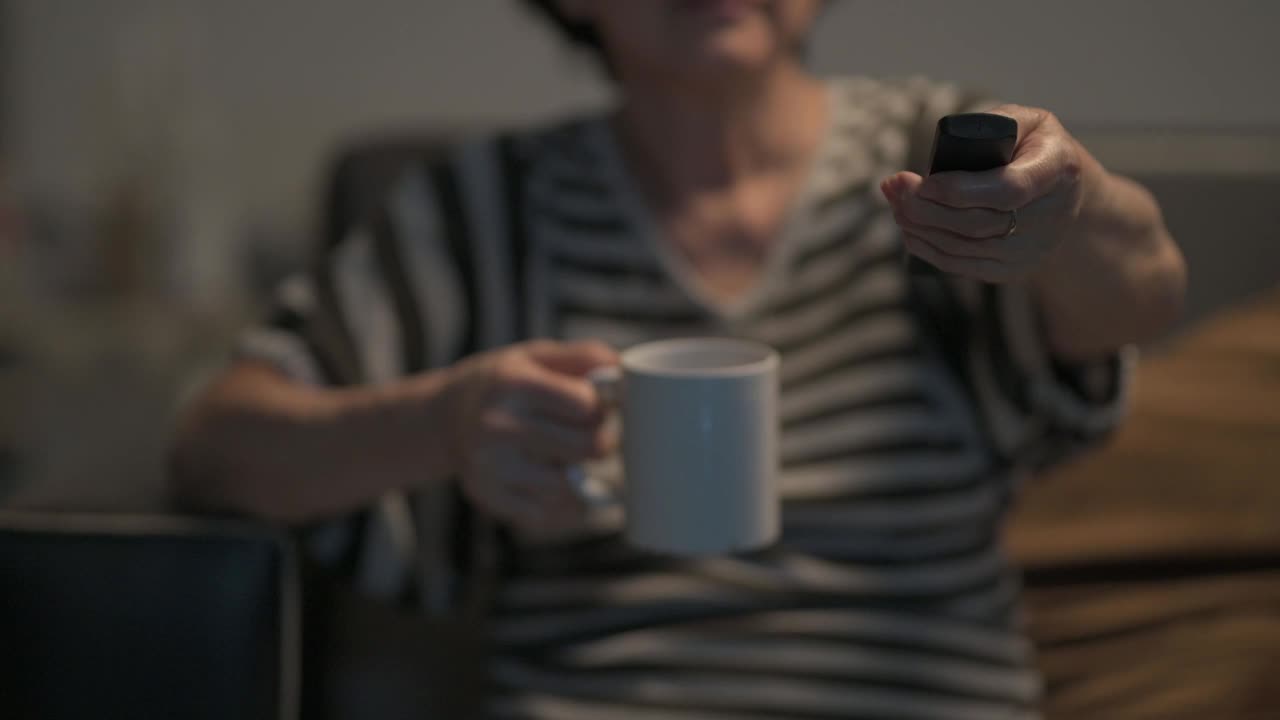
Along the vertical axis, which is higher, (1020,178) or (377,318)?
(1020,178)

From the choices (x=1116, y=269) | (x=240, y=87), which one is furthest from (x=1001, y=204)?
(x=240, y=87)

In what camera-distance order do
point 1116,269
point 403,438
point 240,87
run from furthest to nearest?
point 240,87, point 403,438, point 1116,269

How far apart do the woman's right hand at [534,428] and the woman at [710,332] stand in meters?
0.02

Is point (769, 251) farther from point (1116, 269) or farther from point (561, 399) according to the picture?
point (1116, 269)

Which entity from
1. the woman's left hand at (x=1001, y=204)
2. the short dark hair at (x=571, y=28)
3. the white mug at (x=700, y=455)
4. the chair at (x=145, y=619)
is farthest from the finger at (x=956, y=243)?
the short dark hair at (x=571, y=28)

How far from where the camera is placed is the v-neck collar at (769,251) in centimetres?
85

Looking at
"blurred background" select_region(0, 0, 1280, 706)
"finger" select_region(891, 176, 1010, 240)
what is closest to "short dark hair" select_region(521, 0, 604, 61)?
"blurred background" select_region(0, 0, 1280, 706)

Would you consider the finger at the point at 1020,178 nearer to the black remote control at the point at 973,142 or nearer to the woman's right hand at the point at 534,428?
the black remote control at the point at 973,142

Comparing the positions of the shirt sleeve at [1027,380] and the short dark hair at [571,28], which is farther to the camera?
the short dark hair at [571,28]

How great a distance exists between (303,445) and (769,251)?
0.31m

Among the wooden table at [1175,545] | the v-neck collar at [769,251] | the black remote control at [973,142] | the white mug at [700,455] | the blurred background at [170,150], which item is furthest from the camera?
the blurred background at [170,150]

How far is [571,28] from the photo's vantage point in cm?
98

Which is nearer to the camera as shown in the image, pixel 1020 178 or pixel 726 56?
pixel 1020 178

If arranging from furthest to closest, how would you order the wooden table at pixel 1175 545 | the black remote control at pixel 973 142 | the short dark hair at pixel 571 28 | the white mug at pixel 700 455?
the short dark hair at pixel 571 28
the wooden table at pixel 1175 545
the white mug at pixel 700 455
the black remote control at pixel 973 142
